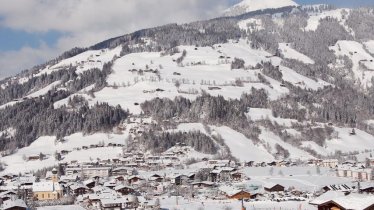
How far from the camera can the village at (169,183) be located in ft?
328

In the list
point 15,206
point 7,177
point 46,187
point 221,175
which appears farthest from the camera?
point 7,177

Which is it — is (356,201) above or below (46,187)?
above

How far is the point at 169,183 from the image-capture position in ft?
428

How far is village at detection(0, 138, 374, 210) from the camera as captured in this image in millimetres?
100062

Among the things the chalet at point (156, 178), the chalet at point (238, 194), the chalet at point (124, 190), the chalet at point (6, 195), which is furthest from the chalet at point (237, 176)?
the chalet at point (6, 195)

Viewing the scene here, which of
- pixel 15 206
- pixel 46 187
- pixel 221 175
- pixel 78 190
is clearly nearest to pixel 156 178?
pixel 221 175

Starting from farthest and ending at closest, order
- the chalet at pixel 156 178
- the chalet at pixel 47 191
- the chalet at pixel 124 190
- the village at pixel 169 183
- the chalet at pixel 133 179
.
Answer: the chalet at pixel 156 178
the chalet at pixel 133 179
the chalet at pixel 124 190
the chalet at pixel 47 191
the village at pixel 169 183

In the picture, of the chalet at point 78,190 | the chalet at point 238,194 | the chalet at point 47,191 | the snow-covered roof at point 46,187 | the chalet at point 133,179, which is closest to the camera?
the chalet at point 238,194

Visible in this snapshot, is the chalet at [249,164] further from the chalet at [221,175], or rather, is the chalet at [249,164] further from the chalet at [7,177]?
the chalet at [7,177]

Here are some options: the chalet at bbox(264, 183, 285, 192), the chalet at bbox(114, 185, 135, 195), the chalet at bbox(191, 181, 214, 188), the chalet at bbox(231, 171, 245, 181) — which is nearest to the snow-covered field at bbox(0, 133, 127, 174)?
the chalet at bbox(231, 171, 245, 181)

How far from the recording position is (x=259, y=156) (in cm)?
17900

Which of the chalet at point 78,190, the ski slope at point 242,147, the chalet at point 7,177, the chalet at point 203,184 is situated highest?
the ski slope at point 242,147

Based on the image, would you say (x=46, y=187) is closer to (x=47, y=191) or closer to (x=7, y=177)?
(x=47, y=191)

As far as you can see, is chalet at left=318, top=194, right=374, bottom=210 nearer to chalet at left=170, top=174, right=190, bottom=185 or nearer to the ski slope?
chalet at left=170, top=174, right=190, bottom=185
